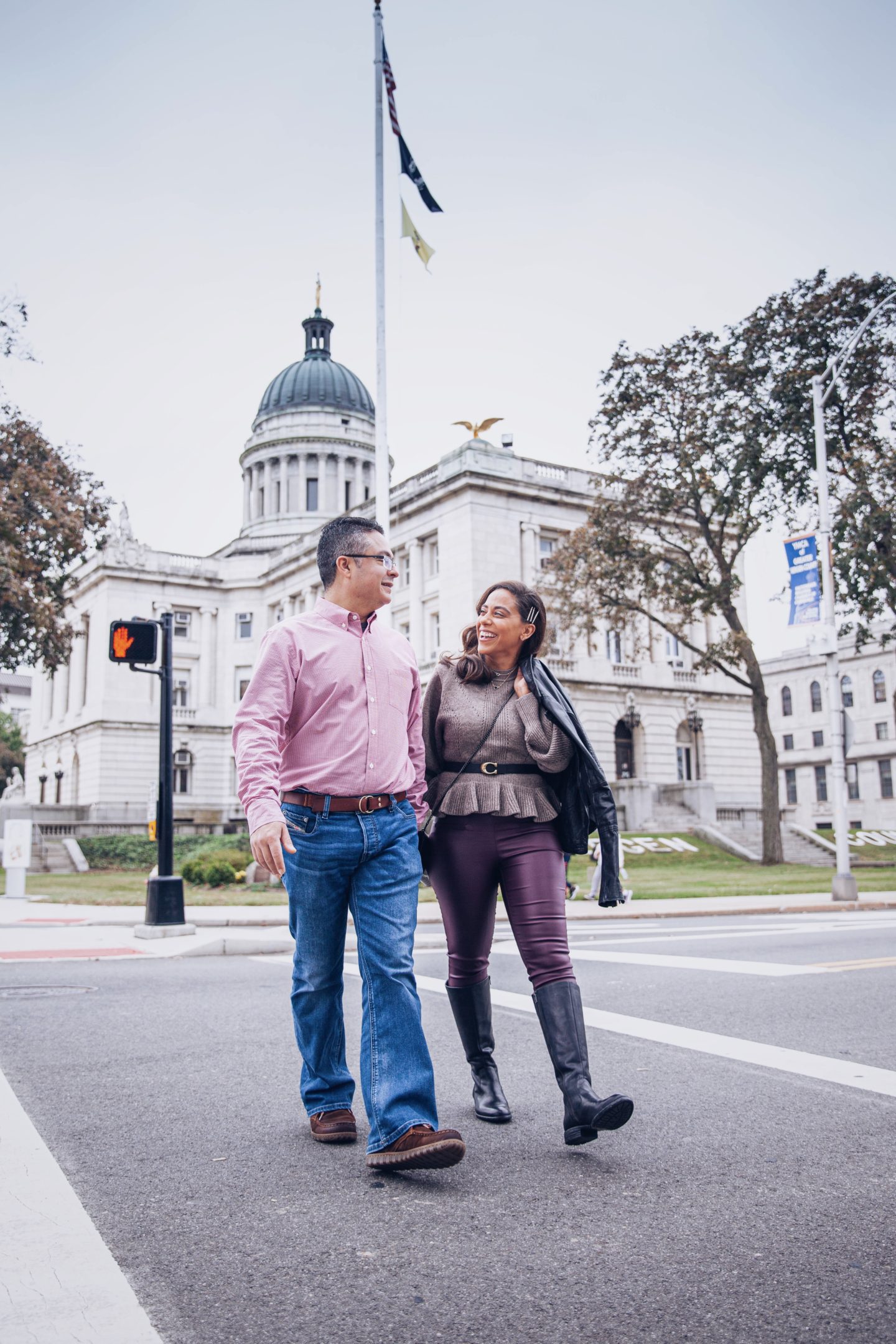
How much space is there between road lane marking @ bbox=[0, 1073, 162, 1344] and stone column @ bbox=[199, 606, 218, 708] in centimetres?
6378

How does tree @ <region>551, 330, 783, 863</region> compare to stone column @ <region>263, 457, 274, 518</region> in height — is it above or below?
below

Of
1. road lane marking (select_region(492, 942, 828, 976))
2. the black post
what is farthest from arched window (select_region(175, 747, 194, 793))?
road lane marking (select_region(492, 942, 828, 976))

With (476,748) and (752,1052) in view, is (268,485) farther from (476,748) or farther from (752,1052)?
(476,748)

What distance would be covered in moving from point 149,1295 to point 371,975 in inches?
55.7

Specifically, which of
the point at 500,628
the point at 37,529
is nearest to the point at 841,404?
the point at 37,529

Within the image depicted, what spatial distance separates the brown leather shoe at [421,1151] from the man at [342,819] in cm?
7

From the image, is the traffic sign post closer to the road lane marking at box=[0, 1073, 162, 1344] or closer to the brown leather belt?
the brown leather belt

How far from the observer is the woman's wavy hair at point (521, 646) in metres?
4.66

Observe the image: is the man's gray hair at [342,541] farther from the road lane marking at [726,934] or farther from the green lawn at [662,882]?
the green lawn at [662,882]

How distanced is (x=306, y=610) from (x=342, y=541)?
Answer: 29.1 m

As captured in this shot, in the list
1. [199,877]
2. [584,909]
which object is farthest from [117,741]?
[584,909]

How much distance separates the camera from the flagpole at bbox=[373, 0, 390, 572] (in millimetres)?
16031

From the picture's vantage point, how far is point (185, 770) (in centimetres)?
6425

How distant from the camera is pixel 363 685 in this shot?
421 centimetres
